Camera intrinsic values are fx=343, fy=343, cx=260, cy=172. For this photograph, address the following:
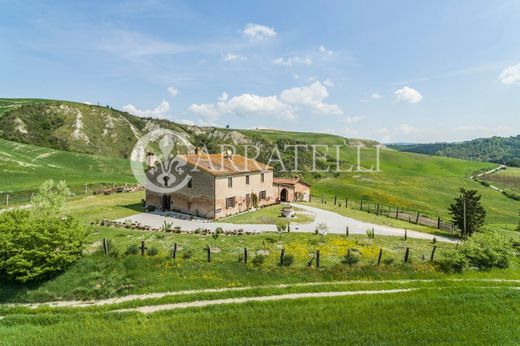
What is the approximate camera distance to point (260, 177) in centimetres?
4941

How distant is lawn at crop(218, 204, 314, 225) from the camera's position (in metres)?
40.1

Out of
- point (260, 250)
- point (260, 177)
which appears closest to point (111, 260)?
point (260, 250)

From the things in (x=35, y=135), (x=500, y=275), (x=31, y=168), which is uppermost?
(x=35, y=135)

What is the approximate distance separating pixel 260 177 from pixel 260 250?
22.0 metres

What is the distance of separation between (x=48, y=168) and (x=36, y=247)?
58.0 meters

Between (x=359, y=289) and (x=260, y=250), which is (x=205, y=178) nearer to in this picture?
(x=260, y=250)

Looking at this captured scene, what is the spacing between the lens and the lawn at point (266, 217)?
4012cm

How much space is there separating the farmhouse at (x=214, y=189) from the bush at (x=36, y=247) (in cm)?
1779

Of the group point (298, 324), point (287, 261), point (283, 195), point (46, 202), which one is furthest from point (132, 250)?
point (283, 195)

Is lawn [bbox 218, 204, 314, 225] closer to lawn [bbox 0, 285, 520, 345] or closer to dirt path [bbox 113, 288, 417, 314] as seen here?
dirt path [bbox 113, 288, 417, 314]

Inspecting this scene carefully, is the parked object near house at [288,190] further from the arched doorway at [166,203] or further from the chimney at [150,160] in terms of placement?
the chimney at [150,160]

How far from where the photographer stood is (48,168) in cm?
7231

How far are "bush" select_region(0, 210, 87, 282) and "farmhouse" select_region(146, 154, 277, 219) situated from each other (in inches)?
700

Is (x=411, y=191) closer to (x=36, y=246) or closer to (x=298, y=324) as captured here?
(x=298, y=324)
